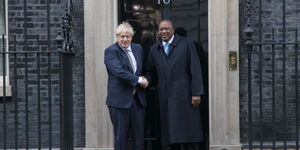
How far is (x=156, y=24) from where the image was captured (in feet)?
23.7

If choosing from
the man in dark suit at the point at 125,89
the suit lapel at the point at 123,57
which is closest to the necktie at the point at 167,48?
the man in dark suit at the point at 125,89

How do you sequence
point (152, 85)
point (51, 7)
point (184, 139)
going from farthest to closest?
point (51, 7) → point (152, 85) → point (184, 139)

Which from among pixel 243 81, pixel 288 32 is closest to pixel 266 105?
pixel 243 81

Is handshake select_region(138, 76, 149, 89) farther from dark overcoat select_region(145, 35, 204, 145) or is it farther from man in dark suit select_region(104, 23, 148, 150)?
dark overcoat select_region(145, 35, 204, 145)

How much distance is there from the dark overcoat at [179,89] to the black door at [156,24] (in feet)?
2.78

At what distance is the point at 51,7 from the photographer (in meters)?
7.11

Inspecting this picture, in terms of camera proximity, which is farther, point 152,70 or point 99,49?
point 99,49

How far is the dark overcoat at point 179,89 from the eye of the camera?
617cm

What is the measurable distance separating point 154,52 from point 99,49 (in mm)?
927

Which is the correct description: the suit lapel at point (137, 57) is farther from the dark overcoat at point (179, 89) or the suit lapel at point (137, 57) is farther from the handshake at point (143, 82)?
the dark overcoat at point (179, 89)

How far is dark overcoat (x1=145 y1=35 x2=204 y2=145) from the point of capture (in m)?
6.17

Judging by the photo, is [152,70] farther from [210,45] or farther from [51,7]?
[51,7]

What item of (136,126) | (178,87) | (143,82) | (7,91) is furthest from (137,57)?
(7,91)

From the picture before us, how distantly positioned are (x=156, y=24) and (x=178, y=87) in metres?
1.35
